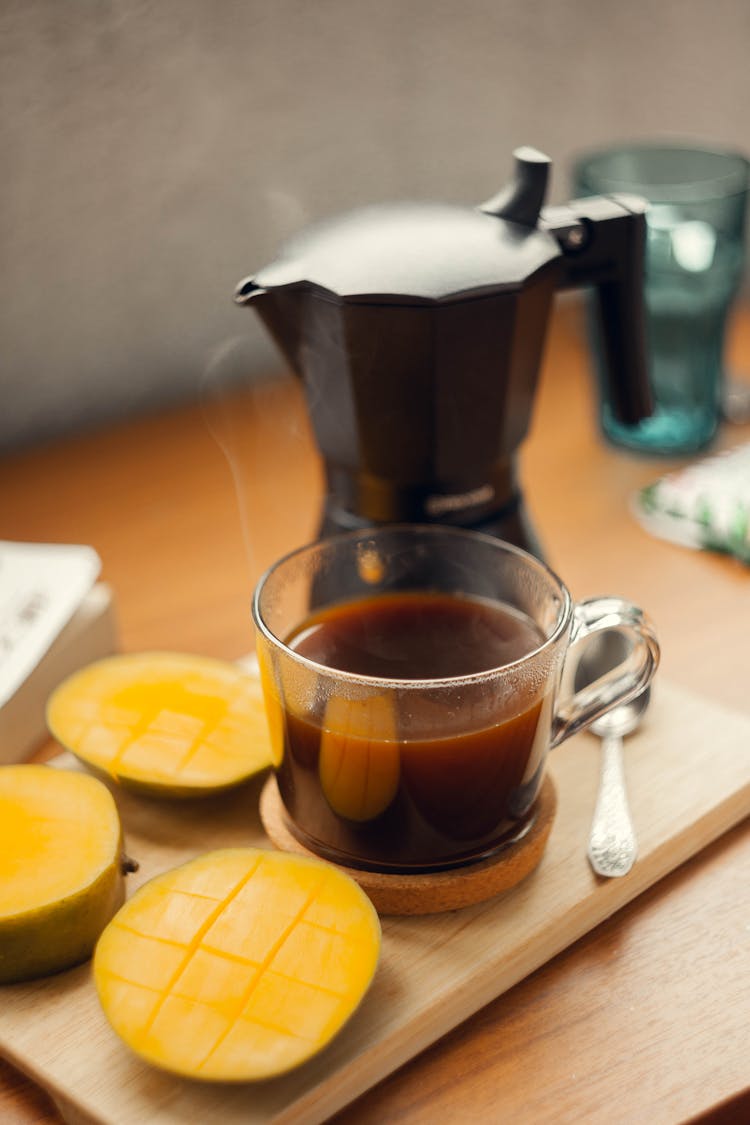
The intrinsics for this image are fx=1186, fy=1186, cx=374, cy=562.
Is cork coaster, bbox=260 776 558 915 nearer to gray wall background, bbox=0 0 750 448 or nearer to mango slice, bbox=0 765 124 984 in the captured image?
mango slice, bbox=0 765 124 984

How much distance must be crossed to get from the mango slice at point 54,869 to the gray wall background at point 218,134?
616 mm

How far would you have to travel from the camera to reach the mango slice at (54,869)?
539 mm

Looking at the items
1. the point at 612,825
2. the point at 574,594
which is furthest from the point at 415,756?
the point at 574,594

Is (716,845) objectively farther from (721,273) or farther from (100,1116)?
(721,273)

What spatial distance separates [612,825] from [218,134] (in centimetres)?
79

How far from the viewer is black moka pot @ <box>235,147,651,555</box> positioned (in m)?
0.66

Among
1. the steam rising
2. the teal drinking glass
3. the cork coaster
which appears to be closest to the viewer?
the cork coaster

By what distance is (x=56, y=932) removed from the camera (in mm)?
543

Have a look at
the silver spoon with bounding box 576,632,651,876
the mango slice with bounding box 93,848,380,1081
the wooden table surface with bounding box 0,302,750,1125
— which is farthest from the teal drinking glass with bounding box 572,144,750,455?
the mango slice with bounding box 93,848,380,1081

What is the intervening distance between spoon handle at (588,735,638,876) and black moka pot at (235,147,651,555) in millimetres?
172

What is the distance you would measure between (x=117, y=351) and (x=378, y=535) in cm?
58

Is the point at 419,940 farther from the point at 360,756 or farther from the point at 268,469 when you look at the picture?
the point at 268,469

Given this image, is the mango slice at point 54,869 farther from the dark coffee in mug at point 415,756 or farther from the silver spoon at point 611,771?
the silver spoon at point 611,771

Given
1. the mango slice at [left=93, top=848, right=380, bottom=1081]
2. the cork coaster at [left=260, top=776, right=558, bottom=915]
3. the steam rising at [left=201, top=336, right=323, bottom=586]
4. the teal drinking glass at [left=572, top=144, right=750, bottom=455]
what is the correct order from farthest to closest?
the teal drinking glass at [left=572, top=144, right=750, bottom=455], the steam rising at [left=201, top=336, right=323, bottom=586], the cork coaster at [left=260, top=776, right=558, bottom=915], the mango slice at [left=93, top=848, right=380, bottom=1081]
